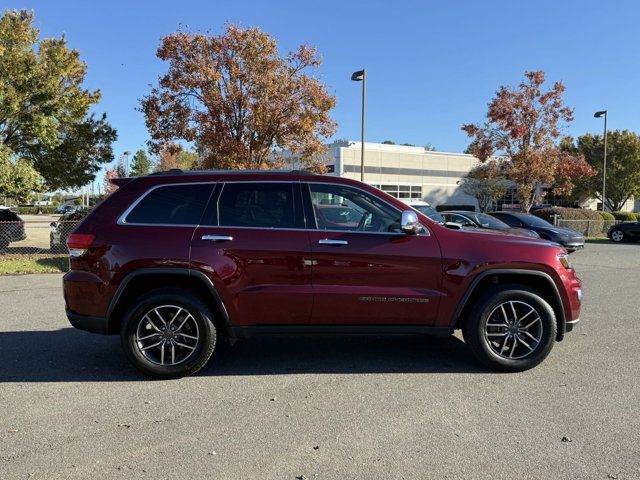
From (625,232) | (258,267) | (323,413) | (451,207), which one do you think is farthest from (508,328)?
(451,207)

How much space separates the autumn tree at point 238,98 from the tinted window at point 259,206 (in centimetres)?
995

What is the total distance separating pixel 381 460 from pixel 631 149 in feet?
168

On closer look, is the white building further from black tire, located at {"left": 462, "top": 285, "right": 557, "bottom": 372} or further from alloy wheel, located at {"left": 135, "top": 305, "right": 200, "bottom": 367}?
alloy wheel, located at {"left": 135, "top": 305, "right": 200, "bottom": 367}

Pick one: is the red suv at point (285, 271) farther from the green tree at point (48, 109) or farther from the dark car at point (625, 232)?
the dark car at point (625, 232)

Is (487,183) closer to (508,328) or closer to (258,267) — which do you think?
(508,328)

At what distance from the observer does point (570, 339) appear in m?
6.13

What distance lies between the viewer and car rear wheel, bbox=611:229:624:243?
23703 mm

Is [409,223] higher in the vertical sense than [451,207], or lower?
higher

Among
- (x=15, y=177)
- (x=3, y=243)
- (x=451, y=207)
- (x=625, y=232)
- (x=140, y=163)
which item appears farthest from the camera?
(x=140, y=163)

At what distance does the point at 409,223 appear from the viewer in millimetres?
4551

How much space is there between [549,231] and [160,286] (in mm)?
15103

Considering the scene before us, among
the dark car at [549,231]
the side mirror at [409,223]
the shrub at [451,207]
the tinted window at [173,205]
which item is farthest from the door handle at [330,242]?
the shrub at [451,207]

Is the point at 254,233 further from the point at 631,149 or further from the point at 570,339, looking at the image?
the point at 631,149

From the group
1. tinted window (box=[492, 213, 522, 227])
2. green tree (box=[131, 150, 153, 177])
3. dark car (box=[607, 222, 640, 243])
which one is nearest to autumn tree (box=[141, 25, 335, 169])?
tinted window (box=[492, 213, 522, 227])
